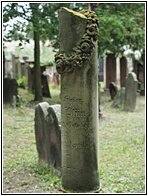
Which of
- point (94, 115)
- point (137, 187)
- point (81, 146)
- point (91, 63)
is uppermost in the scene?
point (91, 63)

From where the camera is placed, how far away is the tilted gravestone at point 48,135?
6.15m

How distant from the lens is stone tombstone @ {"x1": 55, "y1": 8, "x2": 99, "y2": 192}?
3957 mm

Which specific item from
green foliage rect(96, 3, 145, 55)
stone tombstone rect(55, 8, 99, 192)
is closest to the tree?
green foliage rect(96, 3, 145, 55)

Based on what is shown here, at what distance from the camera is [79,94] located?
3.97 metres

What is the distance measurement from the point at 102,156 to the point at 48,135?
1.75 metres

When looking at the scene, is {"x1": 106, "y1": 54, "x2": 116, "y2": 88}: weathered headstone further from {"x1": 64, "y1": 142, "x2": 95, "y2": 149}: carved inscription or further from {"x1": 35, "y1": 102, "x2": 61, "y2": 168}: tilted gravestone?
{"x1": 64, "y1": 142, "x2": 95, "y2": 149}: carved inscription

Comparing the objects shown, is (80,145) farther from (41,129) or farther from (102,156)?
(102,156)

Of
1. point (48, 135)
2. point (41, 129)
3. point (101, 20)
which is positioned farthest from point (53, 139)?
point (101, 20)

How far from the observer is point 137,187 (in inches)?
225

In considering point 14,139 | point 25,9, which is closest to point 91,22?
point 14,139

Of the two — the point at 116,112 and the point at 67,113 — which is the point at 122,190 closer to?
the point at 67,113

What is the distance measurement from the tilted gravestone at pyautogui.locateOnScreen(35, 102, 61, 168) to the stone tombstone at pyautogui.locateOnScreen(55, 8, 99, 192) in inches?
76.6

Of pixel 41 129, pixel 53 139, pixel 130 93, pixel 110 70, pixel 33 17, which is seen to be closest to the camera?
pixel 53 139

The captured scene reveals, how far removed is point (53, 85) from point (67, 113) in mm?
21993
